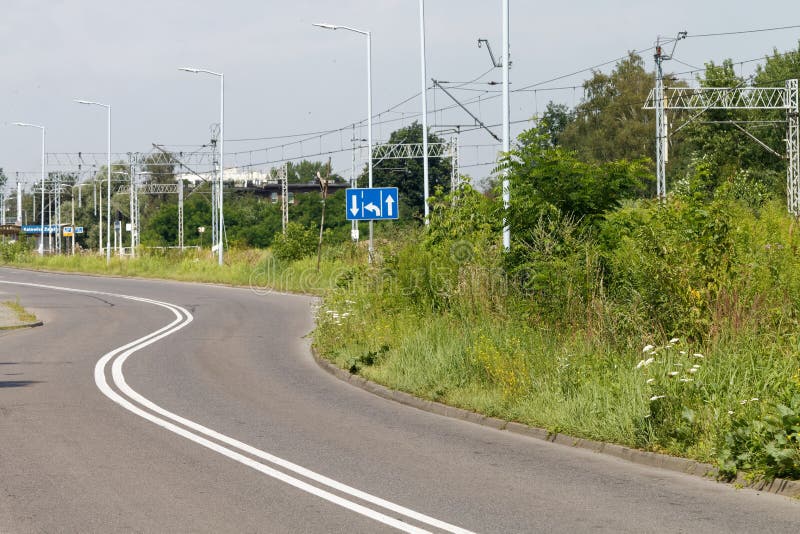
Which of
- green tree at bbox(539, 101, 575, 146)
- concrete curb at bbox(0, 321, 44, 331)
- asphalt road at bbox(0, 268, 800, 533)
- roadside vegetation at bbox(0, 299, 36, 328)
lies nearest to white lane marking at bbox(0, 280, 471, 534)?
asphalt road at bbox(0, 268, 800, 533)

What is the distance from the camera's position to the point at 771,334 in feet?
37.5

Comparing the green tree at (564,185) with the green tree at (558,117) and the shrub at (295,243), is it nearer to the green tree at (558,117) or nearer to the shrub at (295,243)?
the shrub at (295,243)

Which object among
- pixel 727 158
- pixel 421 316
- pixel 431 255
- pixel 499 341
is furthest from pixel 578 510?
pixel 727 158

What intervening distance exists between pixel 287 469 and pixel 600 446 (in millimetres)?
3049

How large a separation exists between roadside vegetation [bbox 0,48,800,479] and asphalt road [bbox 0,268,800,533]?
0.62 meters

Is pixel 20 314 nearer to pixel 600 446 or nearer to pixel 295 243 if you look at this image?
pixel 295 243

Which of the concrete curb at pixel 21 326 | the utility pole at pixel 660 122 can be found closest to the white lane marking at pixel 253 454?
the concrete curb at pixel 21 326

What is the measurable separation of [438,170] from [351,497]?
9768cm

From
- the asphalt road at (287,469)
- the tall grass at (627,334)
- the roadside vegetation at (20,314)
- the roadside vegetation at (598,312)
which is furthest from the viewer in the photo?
the roadside vegetation at (20,314)

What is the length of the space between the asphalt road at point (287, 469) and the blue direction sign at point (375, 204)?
7722mm

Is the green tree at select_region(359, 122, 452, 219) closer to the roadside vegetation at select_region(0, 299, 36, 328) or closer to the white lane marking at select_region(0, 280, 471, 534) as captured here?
the roadside vegetation at select_region(0, 299, 36, 328)

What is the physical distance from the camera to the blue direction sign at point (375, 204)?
2509 cm

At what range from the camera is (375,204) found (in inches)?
998

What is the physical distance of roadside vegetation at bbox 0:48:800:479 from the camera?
10117 millimetres
